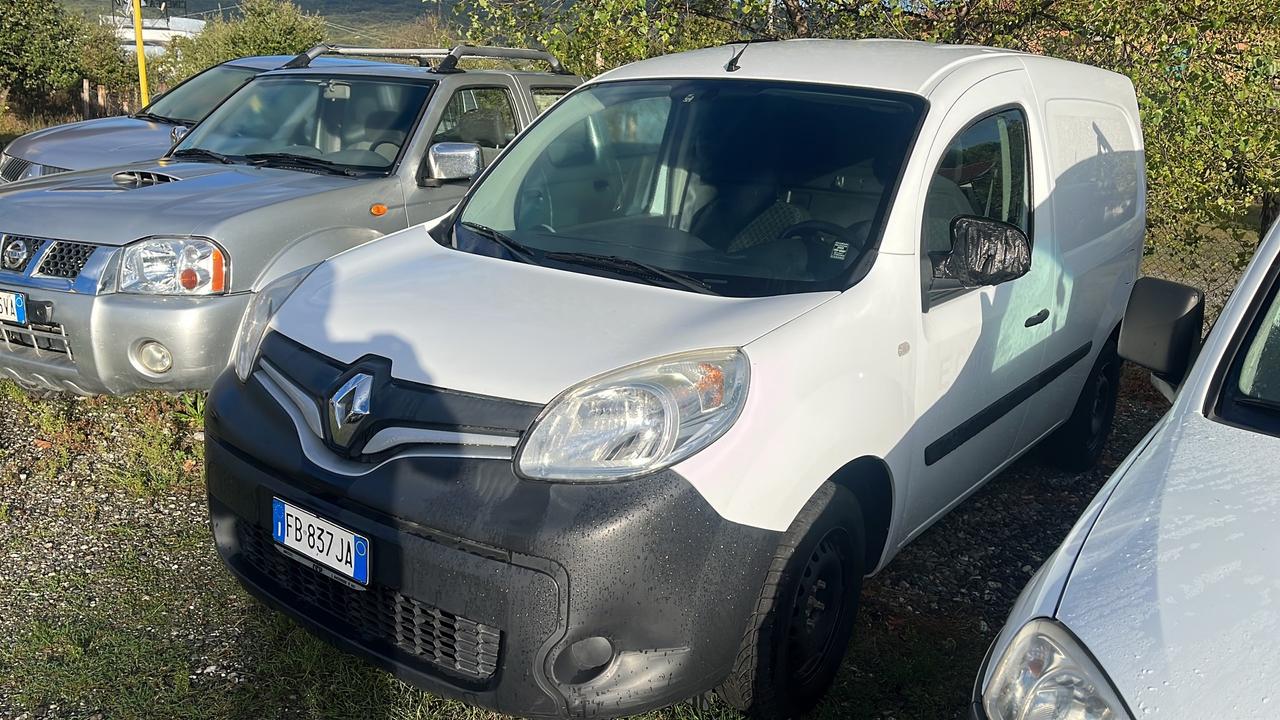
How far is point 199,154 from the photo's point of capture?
555 centimetres

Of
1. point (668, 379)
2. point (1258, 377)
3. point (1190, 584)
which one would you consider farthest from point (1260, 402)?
point (668, 379)

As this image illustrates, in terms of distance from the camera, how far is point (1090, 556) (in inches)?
72.3

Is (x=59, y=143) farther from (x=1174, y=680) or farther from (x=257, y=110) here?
(x=1174, y=680)

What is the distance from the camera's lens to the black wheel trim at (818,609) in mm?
2623

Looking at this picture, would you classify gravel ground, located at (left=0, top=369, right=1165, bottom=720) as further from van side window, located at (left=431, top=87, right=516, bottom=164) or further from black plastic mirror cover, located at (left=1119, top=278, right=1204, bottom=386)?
van side window, located at (left=431, top=87, right=516, bottom=164)

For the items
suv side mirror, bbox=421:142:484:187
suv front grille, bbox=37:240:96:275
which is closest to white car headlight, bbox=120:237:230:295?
suv front grille, bbox=37:240:96:275

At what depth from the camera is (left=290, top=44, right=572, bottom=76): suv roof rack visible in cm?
561

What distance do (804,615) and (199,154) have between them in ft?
14.5

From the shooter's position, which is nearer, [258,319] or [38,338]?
[258,319]

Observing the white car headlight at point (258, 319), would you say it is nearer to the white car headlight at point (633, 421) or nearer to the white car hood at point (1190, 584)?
the white car headlight at point (633, 421)

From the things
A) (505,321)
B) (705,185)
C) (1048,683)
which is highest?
(705,185)

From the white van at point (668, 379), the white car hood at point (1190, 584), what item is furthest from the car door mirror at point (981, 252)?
the white car hood at point (1190, 584)

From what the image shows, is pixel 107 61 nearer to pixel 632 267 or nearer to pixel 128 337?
pixel 128 337

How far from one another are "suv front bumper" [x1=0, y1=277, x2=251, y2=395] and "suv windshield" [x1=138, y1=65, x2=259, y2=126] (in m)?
4.52
